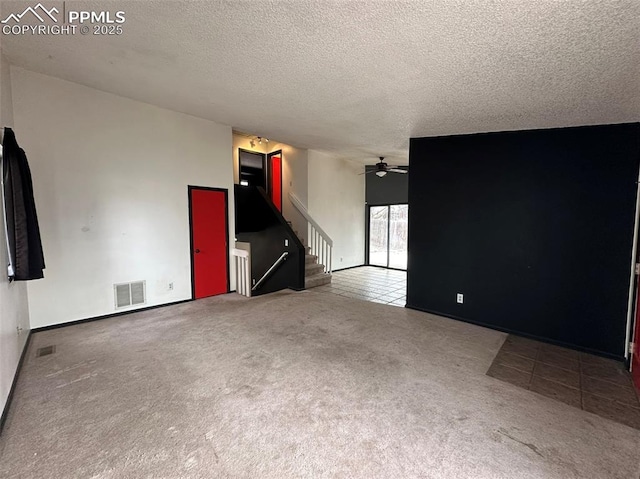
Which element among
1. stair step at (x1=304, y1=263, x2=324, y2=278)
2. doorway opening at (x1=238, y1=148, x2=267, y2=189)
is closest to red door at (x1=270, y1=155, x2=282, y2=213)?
doorway opening at (x1=238, y1=148, x2=267, y2=189)

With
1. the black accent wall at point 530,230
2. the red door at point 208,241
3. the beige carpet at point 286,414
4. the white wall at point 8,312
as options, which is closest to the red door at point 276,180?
the red door at point 208,241

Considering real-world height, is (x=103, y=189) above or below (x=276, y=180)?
below

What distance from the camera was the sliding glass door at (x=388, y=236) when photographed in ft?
28.9

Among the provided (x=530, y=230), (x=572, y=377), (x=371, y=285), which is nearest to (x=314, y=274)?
(x=371, y=285)

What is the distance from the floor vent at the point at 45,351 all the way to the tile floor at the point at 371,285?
407 cm

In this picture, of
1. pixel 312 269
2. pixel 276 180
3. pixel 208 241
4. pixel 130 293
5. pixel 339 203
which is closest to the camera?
pixel 130 293

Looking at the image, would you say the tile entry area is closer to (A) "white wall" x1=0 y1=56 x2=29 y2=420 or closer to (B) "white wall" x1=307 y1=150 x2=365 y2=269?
(A) "white wall" x1=0 y1=56 x2=29 y2=420

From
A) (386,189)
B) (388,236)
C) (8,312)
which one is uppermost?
(386,189)

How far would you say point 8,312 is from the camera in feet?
7.81

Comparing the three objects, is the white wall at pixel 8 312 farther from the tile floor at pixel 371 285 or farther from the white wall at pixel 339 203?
the white wall at pixel 339 203

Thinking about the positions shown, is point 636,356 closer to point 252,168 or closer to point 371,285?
point 371,285

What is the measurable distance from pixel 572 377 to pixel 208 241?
5235mm

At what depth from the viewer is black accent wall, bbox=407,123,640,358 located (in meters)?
3.33

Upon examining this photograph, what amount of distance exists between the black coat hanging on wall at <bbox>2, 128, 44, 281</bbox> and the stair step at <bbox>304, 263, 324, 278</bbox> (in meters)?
4.40
